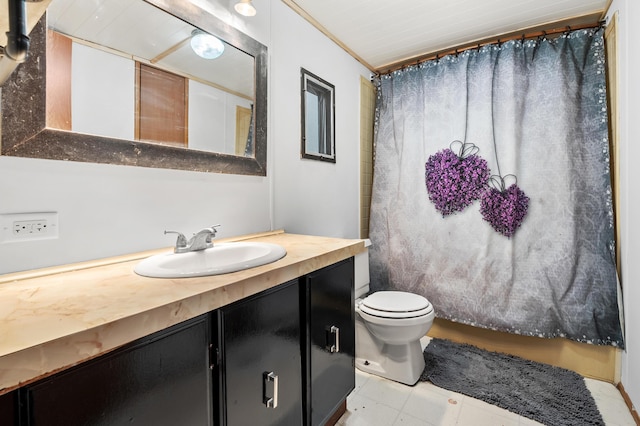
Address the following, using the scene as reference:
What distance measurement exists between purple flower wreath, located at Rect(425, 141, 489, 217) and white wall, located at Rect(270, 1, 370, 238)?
2.03 feet

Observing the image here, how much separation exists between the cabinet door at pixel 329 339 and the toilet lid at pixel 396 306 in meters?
0.36

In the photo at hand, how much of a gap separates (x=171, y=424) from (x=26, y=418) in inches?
11.9

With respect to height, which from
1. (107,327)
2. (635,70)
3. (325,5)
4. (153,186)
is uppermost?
(325,5)

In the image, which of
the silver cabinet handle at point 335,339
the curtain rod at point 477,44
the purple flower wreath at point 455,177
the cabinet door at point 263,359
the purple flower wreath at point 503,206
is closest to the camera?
the cabinet door at point 263,359

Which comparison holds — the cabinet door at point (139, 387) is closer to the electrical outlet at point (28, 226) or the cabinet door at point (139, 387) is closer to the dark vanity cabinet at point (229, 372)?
the dark vanity cabinet at point (229, 372)

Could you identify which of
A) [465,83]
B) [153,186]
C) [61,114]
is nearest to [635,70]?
[465,83]

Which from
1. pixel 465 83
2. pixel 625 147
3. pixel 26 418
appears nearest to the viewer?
pixel 26 418

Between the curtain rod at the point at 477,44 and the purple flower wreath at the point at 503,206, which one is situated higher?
the curtain rod at the point at 477,44

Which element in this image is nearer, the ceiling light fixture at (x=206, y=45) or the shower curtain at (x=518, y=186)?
the ceiling light fixture at (x=206, y=45)

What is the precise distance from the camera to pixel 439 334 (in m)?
2.41

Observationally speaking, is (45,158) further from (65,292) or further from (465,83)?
(465,83)

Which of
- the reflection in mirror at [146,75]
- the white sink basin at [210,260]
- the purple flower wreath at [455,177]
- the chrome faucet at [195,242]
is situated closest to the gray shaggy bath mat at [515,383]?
the purple flower wreath at [455,177]

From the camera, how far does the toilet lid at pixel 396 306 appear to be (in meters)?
1.77

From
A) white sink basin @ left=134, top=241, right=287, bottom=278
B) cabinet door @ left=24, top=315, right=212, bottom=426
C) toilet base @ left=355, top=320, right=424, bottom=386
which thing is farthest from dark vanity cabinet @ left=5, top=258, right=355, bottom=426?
toilet base @ left=355, top=320, right=424, bottom=386
